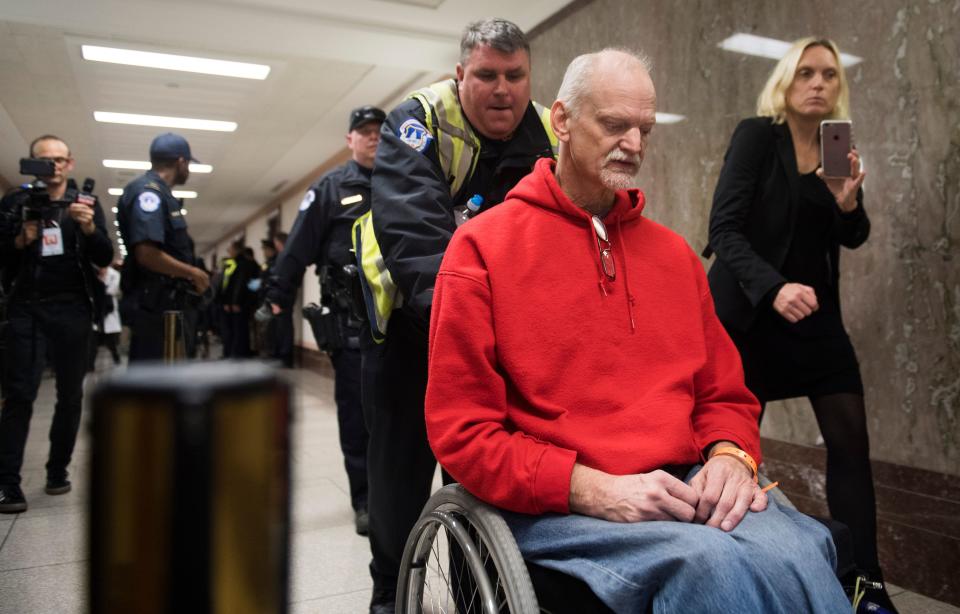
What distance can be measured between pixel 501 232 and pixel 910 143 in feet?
6.91

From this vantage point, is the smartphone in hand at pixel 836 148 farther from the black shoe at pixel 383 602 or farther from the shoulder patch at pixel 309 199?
the shoulder patch at pixel 309 199

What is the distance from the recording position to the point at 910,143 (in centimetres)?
269

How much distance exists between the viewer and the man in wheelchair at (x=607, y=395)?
1006mm

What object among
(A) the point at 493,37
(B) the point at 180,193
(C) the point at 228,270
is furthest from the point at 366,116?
(B) the point at 180,193

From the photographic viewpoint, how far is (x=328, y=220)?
10.6 ft

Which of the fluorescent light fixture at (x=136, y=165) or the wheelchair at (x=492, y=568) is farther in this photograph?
the fluorescent light fixture at (x=136, y=165)

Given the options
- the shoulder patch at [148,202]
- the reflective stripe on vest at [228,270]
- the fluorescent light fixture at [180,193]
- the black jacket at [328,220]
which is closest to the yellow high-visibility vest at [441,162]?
the black jacket at [328,220]

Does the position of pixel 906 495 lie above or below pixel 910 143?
below

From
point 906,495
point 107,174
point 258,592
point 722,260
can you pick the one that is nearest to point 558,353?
point 258,592

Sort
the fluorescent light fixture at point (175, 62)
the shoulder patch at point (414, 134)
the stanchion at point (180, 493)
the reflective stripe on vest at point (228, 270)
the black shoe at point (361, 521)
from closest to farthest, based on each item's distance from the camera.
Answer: the stanchion at point (180, 493) → the shoulder patch at point (414, 134) → the black shoe at point (361, 521) → the fluorescent light fixture at point (175, 62) → the reflective stripe on vest at point (228, 270)

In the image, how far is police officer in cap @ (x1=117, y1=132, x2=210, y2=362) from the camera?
10.8 ft

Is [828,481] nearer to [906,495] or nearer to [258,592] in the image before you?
[906,495]

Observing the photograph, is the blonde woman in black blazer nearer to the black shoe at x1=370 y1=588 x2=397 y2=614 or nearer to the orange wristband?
the orange wristband

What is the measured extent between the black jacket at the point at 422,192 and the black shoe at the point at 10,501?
8.40ft
